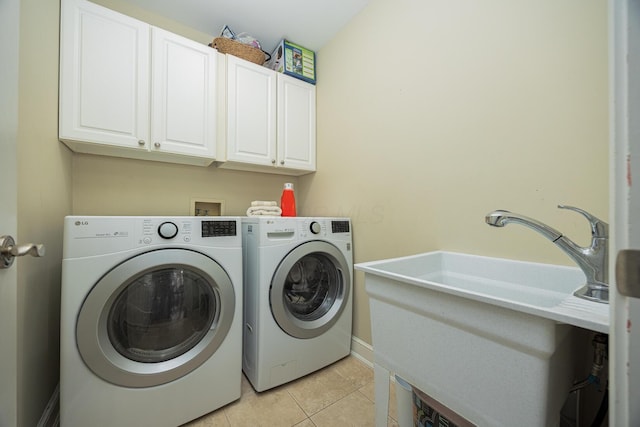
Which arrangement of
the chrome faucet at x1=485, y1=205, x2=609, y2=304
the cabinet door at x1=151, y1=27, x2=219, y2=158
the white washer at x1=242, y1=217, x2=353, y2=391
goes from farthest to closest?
the cabinet door at x1=151, y1=27, x2=219, y2=158, the white washer at x1=242, y1=217, x2=353, y2=391, the chrome faucet at x1=485, y1=205, x2=609, y2=304

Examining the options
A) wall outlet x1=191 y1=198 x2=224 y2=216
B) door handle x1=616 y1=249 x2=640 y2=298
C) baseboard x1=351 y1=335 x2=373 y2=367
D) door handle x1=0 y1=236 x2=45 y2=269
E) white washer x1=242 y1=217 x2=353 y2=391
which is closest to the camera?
door handle x1=616 y1=249 x2=640 y2=298

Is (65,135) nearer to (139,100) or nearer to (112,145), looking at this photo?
(112,145)

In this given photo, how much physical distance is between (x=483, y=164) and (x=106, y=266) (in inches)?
63.8

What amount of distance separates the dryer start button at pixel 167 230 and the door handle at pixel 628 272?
126cm

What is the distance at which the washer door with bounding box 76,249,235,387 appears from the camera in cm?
90

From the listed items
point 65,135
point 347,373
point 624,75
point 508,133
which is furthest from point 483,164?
point 65,135

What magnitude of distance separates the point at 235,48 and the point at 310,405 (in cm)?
225

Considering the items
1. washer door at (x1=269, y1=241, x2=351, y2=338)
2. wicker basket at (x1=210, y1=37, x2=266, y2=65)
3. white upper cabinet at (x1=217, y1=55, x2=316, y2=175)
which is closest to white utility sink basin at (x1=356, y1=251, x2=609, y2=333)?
washer door at (x1=269, y1=241, x2=351, y2=338)

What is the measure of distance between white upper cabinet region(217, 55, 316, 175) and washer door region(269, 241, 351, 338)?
789 mm

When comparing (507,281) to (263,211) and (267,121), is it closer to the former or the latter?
(263,211)

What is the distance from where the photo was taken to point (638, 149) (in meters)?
0.29

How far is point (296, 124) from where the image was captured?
6.17 ft

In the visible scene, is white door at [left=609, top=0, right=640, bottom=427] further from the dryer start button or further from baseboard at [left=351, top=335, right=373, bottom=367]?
baseboard at [left=351, top=335, right=373, bottom=367]

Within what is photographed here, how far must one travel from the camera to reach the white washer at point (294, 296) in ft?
4.10
